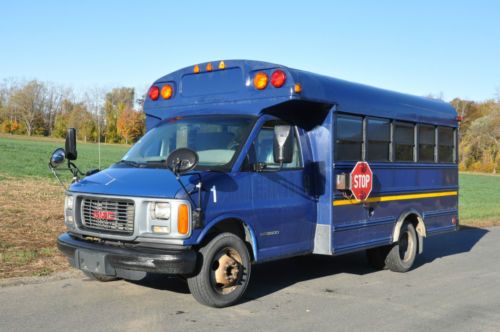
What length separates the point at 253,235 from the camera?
20.6ft

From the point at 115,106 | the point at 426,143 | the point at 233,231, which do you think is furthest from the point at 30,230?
the point at 115,106

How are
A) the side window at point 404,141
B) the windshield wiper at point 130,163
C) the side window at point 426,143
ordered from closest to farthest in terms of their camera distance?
1. the windshield wiper at point 130,163
2. the side window at point 404,141
3. the side window at point 426,143

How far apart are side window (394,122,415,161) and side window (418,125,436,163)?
0.81 feet

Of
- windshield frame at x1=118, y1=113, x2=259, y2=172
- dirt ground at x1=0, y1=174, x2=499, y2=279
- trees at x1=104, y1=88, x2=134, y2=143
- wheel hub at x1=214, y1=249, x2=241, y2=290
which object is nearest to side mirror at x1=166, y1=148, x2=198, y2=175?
windshield frame at x1=118, y1=113, x2=259, y2=172

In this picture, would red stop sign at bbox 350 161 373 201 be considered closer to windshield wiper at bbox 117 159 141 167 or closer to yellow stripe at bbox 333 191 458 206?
yellow stripe at bbox 333 191 458 206

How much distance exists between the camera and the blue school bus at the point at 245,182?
5.63 meters

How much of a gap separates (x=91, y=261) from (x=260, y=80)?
2881mm

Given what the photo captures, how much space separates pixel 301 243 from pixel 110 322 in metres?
2.59

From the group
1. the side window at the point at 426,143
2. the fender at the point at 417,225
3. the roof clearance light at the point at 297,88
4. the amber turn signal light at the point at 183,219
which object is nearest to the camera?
the amber turn signal light at the point at 183,219

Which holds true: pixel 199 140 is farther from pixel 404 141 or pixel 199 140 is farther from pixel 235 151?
pixel 404 141

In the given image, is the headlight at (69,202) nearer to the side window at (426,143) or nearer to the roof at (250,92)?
the roof at (250,92)

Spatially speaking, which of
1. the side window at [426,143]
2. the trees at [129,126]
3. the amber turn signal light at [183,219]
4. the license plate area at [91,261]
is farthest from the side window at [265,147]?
the trees at [129,126]

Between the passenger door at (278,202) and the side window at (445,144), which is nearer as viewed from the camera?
the passenger door at (278,202)

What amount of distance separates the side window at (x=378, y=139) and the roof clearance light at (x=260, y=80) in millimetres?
2004
